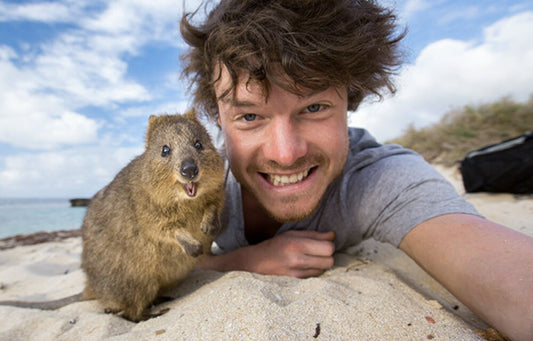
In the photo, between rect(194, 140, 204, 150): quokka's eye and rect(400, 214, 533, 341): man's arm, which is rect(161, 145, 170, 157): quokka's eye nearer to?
rect(194, 140, 204, 150): quokka's eye

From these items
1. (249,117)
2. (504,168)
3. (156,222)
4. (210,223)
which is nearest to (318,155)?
(249,117)

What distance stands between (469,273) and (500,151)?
168 inches

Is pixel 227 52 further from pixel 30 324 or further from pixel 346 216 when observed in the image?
pixel 30 324

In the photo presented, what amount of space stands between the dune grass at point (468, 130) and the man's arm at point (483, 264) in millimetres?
7314

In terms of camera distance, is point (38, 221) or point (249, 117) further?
point (38, 221)

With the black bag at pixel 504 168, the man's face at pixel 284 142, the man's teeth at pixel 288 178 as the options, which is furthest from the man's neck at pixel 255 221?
the black bag at pixel 504 168

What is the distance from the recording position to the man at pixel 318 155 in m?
2.18

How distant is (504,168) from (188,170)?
526cm

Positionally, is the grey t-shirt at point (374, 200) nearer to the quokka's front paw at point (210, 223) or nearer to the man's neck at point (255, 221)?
the man's neck at point (255, 221)

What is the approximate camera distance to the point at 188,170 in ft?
7.11

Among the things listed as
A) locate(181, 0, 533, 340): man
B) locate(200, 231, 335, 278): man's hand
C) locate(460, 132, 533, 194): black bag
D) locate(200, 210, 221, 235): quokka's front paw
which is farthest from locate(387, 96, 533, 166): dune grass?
locate(200, 210, 221, 235): quokka's front paw

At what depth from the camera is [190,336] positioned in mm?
1639

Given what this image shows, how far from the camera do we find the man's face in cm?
237

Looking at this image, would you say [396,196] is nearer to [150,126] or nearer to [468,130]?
[150,126]
